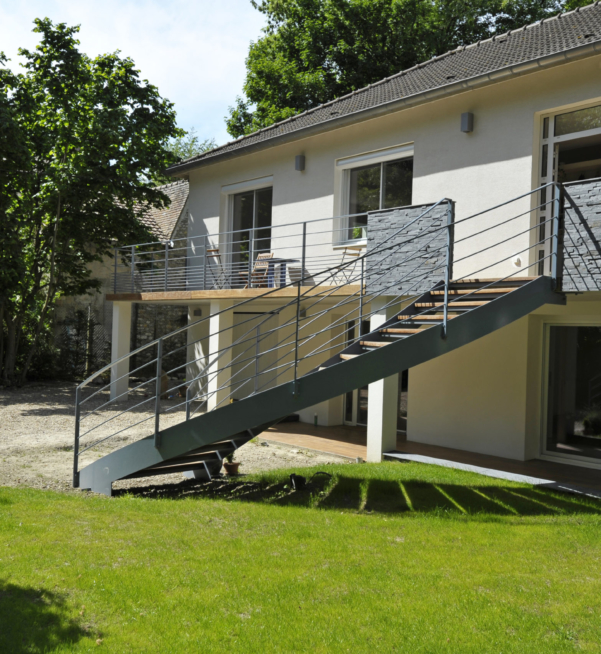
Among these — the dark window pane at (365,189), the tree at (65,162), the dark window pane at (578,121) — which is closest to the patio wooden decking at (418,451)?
the dark window pane at (365,189)

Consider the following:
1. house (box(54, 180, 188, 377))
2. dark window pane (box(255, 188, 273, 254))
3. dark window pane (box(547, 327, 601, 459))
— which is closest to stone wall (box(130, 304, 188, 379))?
house (box(54, 180, 188, 377))

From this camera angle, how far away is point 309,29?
25109mm

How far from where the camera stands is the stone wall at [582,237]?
7.37 metres

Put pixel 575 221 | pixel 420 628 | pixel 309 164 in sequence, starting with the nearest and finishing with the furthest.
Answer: pixel 420 628, pixel 575 221, pixel 309 164

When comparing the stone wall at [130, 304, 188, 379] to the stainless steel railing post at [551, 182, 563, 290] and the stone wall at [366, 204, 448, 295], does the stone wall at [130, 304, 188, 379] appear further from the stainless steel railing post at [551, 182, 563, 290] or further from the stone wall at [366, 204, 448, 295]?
the stainless steel railing post at [551, 182, 563, 290]

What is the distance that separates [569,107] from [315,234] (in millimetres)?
5237

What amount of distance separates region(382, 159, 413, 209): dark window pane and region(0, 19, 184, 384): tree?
8389 millimetres

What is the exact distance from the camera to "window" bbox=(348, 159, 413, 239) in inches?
445

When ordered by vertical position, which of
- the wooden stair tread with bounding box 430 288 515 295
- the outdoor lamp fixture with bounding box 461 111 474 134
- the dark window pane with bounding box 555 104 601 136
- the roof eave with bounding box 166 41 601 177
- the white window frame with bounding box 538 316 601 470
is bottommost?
the white window frame with bounding box 538 316 601 470

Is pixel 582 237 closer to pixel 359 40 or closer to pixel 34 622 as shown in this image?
pixel 34 622

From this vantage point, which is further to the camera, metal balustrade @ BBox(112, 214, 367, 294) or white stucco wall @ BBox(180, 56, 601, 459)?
metal balustrade @ BBox(112, 214, 367, 294)

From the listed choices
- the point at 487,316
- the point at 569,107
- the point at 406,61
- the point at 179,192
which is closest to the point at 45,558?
the point at 487,316

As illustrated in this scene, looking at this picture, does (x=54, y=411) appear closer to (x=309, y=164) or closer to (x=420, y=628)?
(x=309, y=164)

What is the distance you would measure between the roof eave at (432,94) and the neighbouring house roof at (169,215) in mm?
9972
